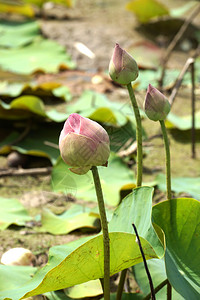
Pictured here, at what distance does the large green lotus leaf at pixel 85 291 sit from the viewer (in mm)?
1069

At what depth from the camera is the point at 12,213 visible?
153 centimetres

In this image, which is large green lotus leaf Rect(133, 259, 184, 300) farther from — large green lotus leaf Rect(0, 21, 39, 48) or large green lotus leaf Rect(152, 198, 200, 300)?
large green lotus leaf Rect(0, 21, 39, 48)

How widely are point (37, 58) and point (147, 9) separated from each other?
3.33ft

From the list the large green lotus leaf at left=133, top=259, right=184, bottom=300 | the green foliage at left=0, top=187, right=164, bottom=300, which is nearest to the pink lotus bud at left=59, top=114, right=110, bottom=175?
the green foliage at left=0, top=187, right=164, bottom=300

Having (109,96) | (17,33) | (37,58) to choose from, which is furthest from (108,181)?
(17,33)

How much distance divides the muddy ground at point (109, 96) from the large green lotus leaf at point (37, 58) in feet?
0.41

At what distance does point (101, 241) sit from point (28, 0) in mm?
3696

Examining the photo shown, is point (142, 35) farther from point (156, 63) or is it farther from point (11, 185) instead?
point (11, 185)

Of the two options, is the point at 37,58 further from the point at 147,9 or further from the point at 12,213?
the point at 12,213

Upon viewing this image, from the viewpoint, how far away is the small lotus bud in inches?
48.5

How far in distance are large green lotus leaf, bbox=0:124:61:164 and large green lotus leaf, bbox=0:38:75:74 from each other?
0.96 m

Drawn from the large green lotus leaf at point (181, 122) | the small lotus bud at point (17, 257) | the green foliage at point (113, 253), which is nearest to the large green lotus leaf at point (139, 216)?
the green foliage at point (113, 253)

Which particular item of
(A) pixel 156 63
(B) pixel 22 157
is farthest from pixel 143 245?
(A) pixel 156 63

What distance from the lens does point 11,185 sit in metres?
1.87
